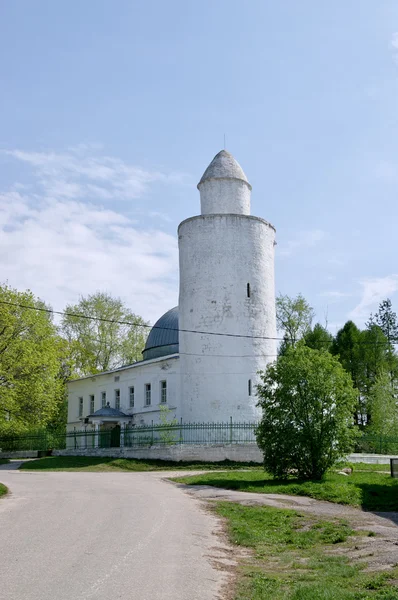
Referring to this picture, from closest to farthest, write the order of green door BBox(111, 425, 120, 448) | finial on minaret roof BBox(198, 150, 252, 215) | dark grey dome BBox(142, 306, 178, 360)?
1. green door BBox(111, 425, 120, 448)
2. finial on minaret roof BBox(198, 150, 252, 215)
3. dark grey dome BBox(142, 306, 178, 360)

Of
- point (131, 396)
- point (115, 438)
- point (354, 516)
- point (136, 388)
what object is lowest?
point (354, 516)

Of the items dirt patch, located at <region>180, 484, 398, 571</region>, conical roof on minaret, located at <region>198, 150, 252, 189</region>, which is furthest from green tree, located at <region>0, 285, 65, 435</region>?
dirt patch, located at <region>180, 484, 398, 571</region>

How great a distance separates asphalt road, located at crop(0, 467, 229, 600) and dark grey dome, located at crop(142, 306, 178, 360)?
2608 centimetres

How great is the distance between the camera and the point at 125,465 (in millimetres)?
29469

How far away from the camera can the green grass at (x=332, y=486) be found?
17.5 m

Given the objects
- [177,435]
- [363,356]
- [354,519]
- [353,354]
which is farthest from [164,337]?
[354,519]

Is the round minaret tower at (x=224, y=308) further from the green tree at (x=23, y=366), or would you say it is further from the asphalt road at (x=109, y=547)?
the asphalt road at (x=109, y=547)

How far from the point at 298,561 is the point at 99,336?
4866cm

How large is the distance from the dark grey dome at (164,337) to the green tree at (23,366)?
30.9ft

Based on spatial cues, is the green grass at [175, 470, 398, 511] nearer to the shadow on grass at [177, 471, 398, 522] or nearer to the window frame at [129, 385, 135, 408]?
the shadow on grass at [177, 471, 398, 522]

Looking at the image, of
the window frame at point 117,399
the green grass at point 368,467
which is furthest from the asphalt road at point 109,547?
the window frame at point 117,399

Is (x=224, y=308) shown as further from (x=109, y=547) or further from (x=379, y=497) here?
(x=109, y=547)

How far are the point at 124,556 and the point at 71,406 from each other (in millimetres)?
41993

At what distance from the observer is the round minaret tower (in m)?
34.4
